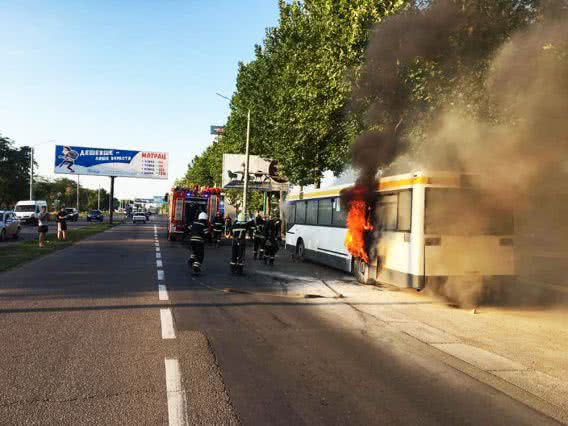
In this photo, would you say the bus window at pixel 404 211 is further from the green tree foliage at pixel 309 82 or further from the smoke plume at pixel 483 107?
the green tree foliage at pixel 309 82

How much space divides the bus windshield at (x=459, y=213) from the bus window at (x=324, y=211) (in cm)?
535

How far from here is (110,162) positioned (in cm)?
4741

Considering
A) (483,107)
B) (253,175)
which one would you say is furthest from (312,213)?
(253,175)

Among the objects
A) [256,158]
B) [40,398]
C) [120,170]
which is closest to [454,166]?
[40,398]

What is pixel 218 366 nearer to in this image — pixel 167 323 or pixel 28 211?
pixel 167 323

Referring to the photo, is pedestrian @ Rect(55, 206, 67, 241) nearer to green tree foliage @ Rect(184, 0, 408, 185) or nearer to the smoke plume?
green tree foliage @ Rect(184, 0, 408, 185)

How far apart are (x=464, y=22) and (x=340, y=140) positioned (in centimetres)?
1213

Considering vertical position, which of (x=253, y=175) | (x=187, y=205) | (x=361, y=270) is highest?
(x=253, y=175)

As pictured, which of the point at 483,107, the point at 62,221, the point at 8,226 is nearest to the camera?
the point at 483,107

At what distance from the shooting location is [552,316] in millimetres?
8641

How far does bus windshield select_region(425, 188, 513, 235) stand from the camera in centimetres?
914

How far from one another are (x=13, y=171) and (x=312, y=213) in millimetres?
55322

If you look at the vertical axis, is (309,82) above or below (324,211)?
above

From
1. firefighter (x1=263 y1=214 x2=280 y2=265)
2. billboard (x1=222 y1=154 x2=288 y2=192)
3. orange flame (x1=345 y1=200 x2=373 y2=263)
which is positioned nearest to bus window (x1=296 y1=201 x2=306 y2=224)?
firefighter (x1=263 y1=214 x2=280 y2=265)
